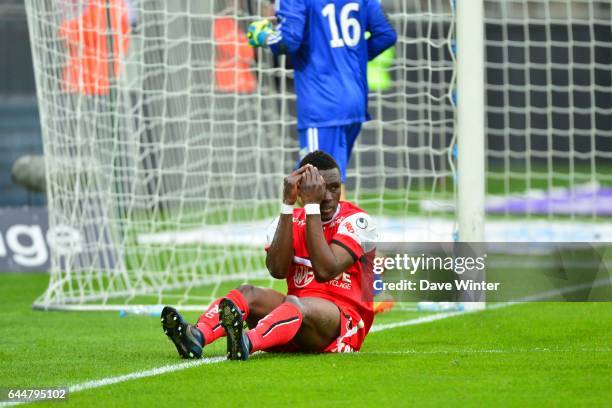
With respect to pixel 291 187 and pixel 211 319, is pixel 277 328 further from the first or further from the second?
pixel 291 187

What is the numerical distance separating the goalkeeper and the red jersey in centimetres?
200

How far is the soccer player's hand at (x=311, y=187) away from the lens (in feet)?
19.4

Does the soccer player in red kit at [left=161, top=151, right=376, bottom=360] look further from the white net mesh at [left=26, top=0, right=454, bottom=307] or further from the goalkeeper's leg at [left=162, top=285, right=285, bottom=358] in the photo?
the white net mesh at [left=26, top=0, right=454, bottom=307]

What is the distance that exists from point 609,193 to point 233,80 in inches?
408

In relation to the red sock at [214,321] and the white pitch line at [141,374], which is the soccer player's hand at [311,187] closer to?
the red sock at [214,321]

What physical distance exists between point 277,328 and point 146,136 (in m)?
5.29

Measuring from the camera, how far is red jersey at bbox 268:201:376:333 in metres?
6.11

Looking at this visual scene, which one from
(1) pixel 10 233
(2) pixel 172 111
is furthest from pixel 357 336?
(1) pixel 10 233

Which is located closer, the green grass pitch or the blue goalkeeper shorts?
the green grass pitch

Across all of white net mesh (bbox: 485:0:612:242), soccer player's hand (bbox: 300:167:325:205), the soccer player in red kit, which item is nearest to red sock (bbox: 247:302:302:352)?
the soccer player in red kit

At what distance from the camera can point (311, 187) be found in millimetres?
5914

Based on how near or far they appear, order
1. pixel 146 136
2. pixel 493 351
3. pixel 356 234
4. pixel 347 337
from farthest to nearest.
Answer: pixel 146 136 < pixel 493 351 < pixel 347 337 < pixel 356 234

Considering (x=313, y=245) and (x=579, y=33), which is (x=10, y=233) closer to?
(x=313, y=245)

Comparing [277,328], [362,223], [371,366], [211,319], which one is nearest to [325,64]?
[362,223]
